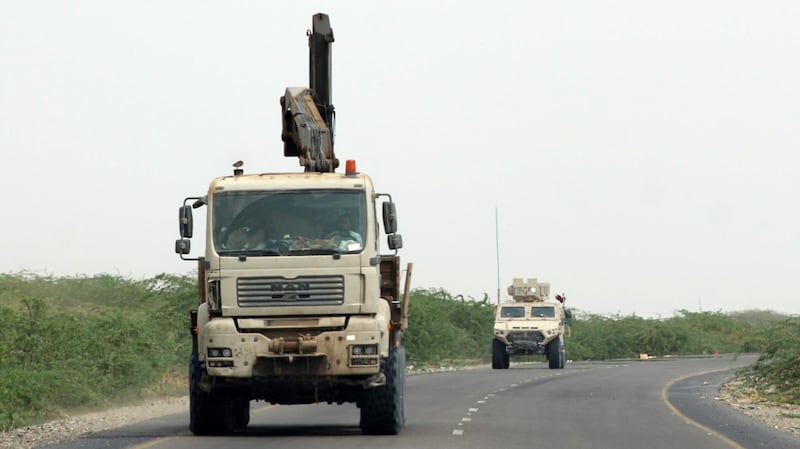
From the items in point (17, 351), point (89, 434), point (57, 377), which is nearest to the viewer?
point (89, 434)

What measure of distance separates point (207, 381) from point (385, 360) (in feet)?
8.21

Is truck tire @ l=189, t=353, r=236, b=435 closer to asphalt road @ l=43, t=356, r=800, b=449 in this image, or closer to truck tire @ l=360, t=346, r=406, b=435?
asphalt road @ l=43, t=356, r=800, b=449

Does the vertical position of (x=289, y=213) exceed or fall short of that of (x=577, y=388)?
it exceeds it

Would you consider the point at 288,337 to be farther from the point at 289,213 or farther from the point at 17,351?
the point at 17,351

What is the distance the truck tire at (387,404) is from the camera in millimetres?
20328

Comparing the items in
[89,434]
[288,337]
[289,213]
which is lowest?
[89,434]

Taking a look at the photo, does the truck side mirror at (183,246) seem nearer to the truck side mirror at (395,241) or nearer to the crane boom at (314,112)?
the truck side mirror at (395,241)

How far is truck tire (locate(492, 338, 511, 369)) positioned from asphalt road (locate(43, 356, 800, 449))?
14266 mm

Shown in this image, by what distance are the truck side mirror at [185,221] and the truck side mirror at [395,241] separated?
278cm

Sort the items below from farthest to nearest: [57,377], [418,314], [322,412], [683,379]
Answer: [418,314] < [683,379] < [57,377] < [322,412]

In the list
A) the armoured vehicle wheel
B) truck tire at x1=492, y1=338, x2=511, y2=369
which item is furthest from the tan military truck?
the armoured vehicle wheel

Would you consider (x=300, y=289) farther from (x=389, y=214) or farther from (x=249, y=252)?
(x=389, y=214)

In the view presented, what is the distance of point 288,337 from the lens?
1983 cm

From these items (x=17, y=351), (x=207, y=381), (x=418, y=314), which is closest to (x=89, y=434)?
(x=207, y=381)
